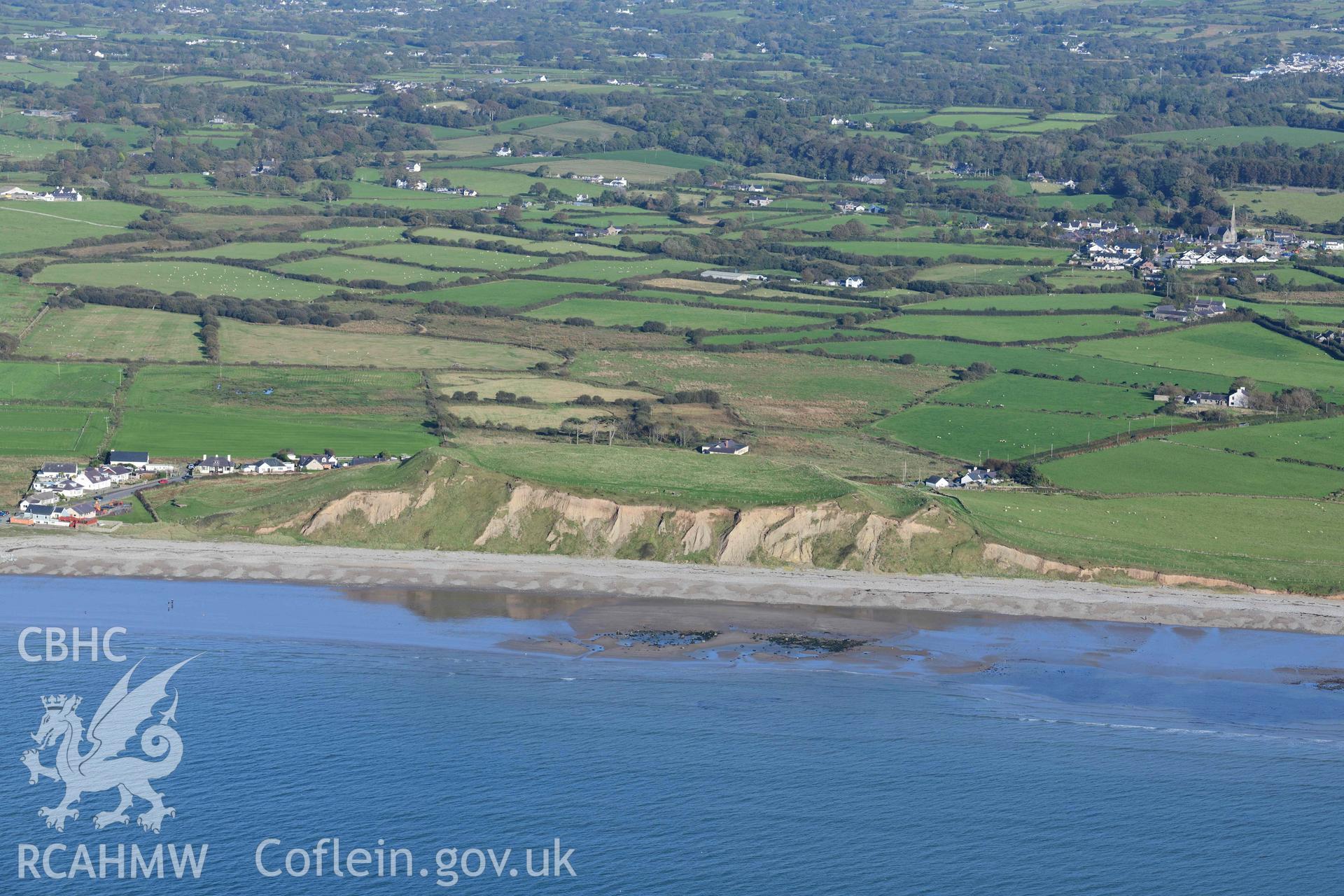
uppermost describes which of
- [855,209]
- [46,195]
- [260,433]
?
[260,433]

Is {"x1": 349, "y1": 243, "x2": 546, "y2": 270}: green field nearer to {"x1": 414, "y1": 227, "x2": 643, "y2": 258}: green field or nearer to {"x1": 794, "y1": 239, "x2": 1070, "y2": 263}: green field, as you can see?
{"x1": 414, "y1": 227, "x2": 643, "y2": 258}: green field

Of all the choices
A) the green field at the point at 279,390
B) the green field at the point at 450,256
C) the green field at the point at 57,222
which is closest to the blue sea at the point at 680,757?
the green field at the point at 279,390

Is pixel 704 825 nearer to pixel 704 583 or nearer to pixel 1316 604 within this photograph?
pixel 704 583

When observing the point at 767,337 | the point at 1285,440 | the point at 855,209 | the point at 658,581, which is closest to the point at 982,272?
the point at 767,337

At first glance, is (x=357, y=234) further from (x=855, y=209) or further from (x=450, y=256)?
(x=855, y=209)

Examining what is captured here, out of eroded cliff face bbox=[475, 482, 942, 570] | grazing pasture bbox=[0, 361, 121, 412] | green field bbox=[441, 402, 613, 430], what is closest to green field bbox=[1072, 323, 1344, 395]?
green field bbox=[441, 402, 613, 430]

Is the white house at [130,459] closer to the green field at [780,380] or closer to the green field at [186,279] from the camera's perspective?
the green field at [780,380]
